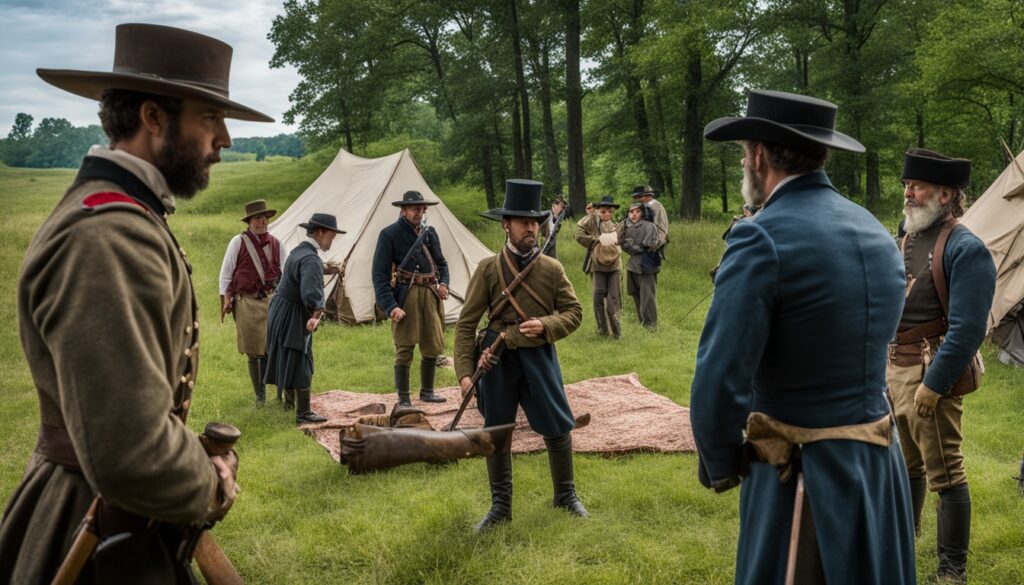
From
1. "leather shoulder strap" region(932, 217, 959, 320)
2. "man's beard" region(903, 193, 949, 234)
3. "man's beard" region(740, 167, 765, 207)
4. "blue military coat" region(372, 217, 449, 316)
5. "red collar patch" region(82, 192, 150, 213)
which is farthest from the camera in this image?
"blue military coat" region(372, 217, 449, 316)

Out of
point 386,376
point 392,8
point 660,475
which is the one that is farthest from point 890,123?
point 660,475

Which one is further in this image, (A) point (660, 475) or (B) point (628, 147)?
(B) point (628, 147)

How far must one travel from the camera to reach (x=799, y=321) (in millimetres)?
2234

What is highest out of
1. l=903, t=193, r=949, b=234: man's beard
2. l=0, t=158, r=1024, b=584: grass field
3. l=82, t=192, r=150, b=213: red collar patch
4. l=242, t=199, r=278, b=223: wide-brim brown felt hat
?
l=82, t=192, r=150, b=213: red collar patch

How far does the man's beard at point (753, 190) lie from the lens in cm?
248

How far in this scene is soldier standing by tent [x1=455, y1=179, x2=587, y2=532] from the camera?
15.6 ft

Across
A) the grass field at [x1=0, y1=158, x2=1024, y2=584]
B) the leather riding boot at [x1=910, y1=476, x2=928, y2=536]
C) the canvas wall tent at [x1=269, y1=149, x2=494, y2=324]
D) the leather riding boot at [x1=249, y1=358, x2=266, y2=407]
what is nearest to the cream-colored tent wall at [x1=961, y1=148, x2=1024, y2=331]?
the grass field at [x1=0, y1=158, x2=1024, y2=584]

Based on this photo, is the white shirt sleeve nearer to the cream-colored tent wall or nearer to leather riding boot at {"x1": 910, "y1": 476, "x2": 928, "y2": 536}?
leather riding boot at {"x1": 910, "y1": 476, "x2": 928, "y2": 536}

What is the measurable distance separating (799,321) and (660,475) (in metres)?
3.50

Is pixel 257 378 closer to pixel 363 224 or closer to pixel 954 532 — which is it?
pixel 363 224

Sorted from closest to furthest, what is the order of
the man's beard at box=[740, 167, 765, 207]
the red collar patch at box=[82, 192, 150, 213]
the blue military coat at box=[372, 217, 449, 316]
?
the red collar patch at box=[82, 192, 150, 213], the man's beard at box=[740, 167, 765, 207], the blue military coat at box=[372, 217, 449, 316]

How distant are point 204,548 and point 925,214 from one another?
3556 millimetres

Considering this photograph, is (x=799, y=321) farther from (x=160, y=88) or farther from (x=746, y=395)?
(x=160, y=88)

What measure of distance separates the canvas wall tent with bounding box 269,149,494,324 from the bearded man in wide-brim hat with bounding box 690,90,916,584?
31.2 feet
